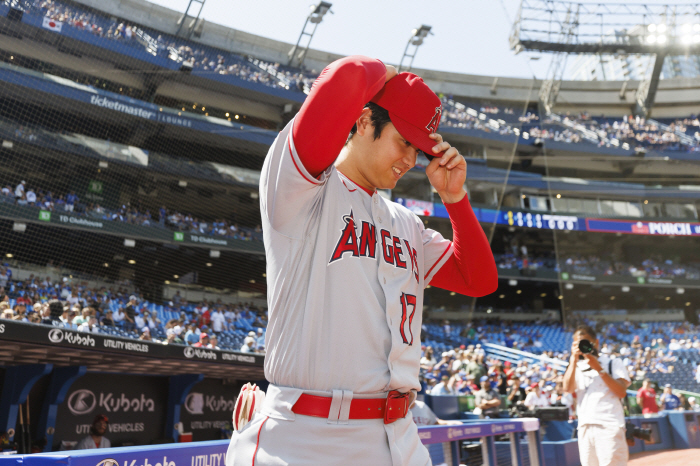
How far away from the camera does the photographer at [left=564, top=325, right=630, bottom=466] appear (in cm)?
436

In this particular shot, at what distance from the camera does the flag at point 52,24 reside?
1777cm

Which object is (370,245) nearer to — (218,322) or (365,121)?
(365,121)

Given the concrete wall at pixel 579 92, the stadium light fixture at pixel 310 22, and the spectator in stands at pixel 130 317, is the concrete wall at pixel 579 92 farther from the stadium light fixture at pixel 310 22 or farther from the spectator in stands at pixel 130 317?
the spectator in stands at pixel 130 317

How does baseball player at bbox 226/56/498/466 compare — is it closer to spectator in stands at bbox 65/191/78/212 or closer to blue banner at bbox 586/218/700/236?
spectator in stands at bbox 65/191/78/212

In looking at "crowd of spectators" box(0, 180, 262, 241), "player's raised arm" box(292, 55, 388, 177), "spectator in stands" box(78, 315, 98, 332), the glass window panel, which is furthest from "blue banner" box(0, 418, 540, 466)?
the glass window panel

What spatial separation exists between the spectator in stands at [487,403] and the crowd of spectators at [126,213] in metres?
13.8

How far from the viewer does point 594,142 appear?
2655cm

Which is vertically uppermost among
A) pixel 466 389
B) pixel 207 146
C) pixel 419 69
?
pixel 419 69

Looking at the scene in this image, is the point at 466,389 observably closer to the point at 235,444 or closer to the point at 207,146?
the point at 235,444

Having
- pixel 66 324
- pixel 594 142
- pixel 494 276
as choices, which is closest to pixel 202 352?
pixel 66 324

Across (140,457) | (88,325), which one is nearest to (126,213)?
(88,325)

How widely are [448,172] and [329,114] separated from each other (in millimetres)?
518

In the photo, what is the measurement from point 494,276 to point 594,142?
90.9ft

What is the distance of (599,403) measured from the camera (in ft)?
14.8
